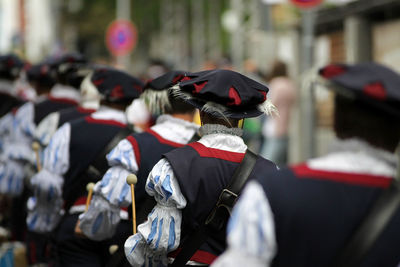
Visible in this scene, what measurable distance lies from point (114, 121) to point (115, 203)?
1032mm

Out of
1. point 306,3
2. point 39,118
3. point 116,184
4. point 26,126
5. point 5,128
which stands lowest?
point 5,128

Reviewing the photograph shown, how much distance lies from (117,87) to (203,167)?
1.89 meters

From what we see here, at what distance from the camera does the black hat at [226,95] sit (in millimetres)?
3957

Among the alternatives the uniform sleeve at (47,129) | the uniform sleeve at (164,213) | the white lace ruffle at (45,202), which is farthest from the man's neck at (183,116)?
the uniform sleeve at (47,129)

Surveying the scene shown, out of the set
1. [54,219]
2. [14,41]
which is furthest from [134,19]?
[54,219]

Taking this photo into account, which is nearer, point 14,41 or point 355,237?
point 355,237

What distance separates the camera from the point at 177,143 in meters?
4.80

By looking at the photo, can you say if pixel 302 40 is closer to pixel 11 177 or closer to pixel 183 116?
pixel 11 177

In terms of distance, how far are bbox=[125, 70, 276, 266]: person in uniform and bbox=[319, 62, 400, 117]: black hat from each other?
95 cm

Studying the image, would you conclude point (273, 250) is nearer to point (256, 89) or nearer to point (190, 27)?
point (256, 89)

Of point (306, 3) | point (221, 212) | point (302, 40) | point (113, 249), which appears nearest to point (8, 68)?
point (306, 3)

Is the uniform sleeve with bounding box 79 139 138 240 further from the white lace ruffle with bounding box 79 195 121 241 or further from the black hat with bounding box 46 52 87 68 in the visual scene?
the black hat with bounding box 46 52 87 68

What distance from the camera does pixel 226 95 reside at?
393 centimetres

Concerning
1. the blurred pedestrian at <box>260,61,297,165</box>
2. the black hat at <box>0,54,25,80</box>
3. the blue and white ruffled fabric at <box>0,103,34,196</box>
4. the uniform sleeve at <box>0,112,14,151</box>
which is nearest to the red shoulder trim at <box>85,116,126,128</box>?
the blue and white ruffled fabric at <box>0,103,34,196</box>
